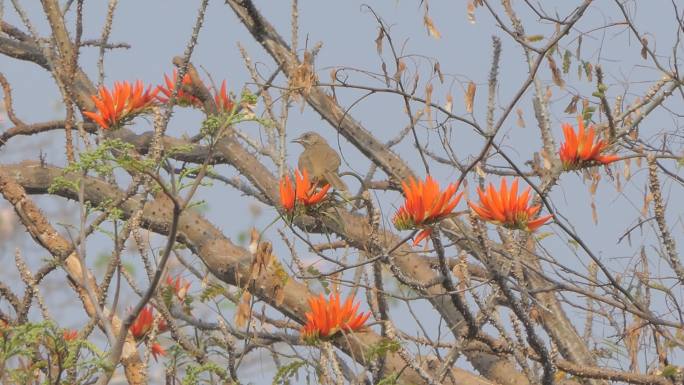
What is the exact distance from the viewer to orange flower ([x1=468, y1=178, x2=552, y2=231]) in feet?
11.8

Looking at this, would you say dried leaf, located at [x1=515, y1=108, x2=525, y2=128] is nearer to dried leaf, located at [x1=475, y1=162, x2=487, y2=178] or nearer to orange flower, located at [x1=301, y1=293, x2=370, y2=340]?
dried leaf, located at [x1=475, y1=162, x2=487, y2=178]

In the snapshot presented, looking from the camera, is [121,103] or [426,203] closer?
[426,203]

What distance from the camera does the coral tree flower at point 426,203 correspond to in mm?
3434

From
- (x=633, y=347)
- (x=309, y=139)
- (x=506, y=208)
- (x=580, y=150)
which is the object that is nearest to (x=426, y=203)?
(x=506, y=208)

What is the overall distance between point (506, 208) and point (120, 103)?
2.19m

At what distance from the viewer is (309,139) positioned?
6203 mm

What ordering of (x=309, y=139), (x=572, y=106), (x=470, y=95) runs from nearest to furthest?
(x=470, y=95) < (x=572, y=106) < (x=309, y=139)

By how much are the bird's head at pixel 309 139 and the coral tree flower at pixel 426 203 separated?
2.60 metres

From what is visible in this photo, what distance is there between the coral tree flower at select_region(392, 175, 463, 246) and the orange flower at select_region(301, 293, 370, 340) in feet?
1.19

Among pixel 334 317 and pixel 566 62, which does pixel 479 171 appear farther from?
pixel 334 317

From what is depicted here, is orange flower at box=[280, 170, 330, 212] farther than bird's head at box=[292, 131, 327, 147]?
No

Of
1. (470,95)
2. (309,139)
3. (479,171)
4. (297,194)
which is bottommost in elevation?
(297,194)

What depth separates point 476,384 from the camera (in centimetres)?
520

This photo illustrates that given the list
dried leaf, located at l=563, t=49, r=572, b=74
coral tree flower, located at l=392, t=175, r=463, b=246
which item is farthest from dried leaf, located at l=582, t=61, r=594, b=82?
coral tree flower, located at l=392, t=175, r=463, b=246
